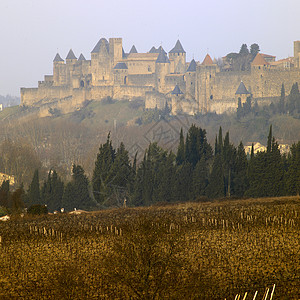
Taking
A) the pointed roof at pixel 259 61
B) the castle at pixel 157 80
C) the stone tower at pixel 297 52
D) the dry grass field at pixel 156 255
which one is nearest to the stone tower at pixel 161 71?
the castle at pixel 157 80

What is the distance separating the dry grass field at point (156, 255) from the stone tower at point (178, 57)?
65118 mm

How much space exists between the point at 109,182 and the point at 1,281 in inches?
787

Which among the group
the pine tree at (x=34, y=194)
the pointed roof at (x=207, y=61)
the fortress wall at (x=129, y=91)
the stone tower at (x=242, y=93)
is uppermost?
the pointed roof at (x=207, y=61)

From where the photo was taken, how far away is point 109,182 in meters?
39.7

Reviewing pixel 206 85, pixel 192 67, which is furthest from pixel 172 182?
pixel 192 67

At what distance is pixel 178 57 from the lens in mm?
95000

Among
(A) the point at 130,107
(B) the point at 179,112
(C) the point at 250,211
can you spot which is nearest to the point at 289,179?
(C) the point at 250,211

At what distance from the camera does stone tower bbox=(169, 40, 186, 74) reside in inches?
3705

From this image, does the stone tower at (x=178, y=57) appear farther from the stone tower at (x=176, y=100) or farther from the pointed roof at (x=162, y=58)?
the stone tower at (x=176, y=100)

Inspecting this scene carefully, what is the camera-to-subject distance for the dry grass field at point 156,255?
56.6ft

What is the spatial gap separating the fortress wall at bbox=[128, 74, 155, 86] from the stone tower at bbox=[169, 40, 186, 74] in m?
3.50

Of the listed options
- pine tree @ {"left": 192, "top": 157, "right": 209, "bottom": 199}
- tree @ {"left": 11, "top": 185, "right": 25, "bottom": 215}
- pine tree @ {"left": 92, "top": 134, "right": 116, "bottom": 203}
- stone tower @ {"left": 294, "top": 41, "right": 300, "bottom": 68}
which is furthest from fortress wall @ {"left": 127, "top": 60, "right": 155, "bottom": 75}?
tree @ {"left": 11, "top": 185, "right": 25, "bottom": 215}

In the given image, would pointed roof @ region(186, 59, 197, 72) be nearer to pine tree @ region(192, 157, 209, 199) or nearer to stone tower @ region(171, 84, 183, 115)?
stone tower @ region(171, 84, 183, 115)

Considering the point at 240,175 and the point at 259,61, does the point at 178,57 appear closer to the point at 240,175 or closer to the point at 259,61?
the point at 259,61
